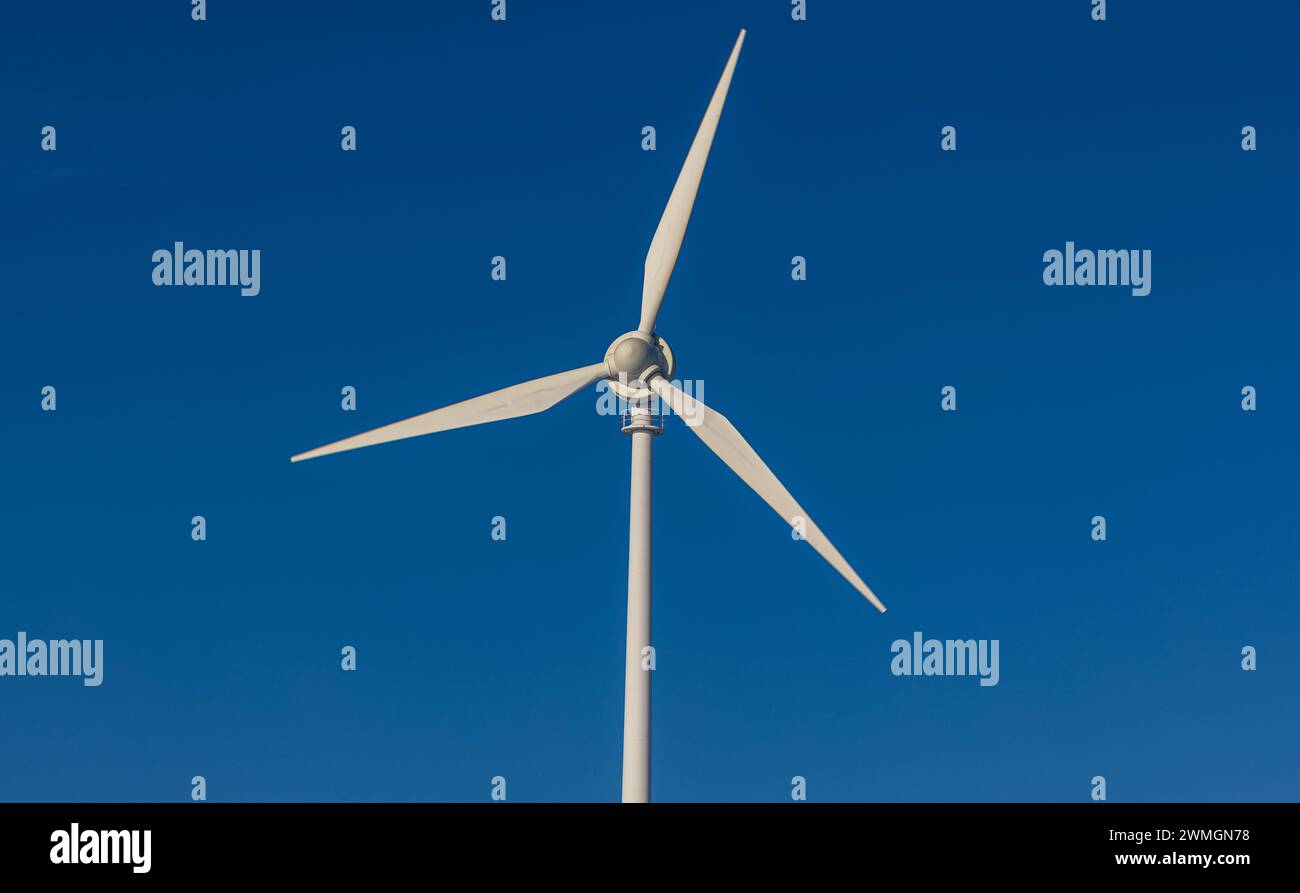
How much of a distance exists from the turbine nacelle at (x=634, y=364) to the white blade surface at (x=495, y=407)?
1.91 ft

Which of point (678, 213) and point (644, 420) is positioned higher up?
point (678, 213)

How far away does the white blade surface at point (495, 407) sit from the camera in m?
68.9

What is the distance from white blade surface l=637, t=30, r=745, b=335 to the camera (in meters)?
70.6

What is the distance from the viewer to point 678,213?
2778 inches

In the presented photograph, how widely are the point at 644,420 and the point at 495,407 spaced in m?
4.88

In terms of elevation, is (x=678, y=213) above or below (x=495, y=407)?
above

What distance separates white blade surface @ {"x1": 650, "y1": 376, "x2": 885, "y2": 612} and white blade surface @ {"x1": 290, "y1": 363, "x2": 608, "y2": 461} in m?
3.48

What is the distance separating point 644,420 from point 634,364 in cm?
192
